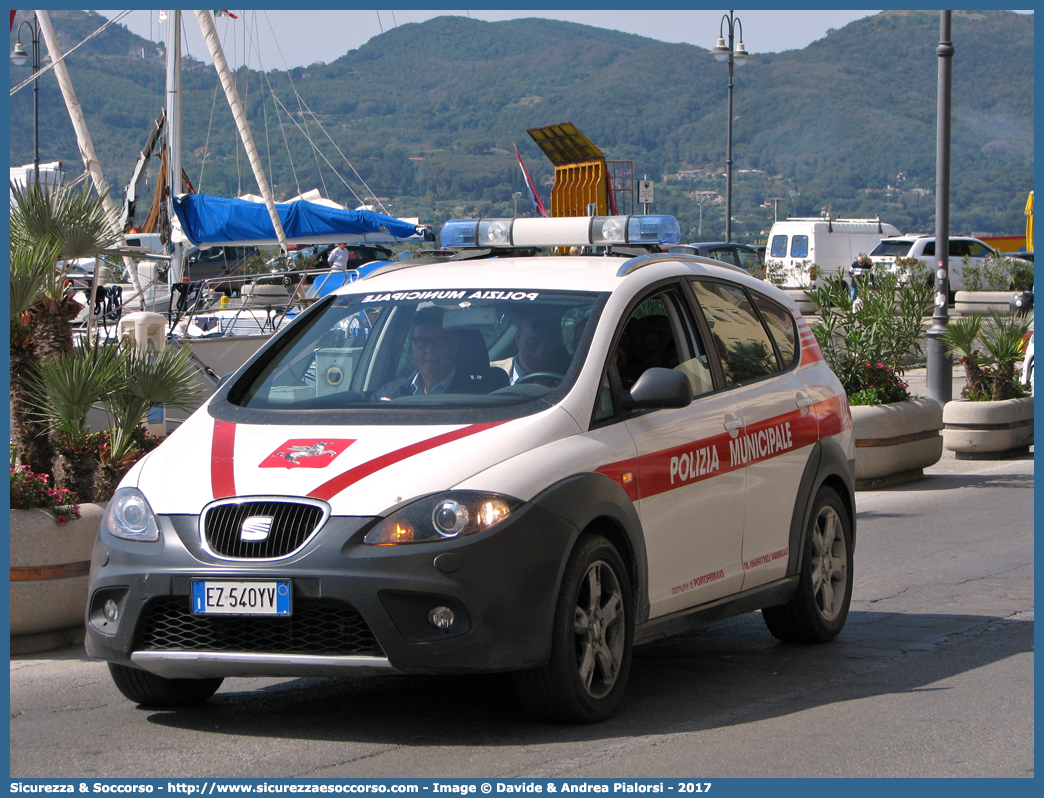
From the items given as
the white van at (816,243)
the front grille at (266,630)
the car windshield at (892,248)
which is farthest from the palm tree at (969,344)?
the white van at (816,243)

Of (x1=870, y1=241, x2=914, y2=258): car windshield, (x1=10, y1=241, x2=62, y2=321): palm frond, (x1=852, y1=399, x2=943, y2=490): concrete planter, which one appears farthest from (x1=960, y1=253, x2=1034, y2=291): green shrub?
(x1=10, y1=241, x2=62, y2=321): palm frond

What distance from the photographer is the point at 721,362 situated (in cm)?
668

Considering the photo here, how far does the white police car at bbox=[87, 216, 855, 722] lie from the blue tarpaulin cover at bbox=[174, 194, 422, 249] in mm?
16523

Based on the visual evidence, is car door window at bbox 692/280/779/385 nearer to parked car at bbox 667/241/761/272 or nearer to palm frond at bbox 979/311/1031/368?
palm frond at bbox 979/311/1031/368

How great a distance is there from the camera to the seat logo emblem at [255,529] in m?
5.03

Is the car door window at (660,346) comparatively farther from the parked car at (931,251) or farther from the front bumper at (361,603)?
the parked car at (931,251)

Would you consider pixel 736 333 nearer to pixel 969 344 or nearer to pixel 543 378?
pixel 543 378

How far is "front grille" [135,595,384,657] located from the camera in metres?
5.02

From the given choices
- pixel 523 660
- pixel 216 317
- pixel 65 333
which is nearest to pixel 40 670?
pixel 65 333

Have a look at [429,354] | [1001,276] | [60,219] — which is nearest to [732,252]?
[1001,276]

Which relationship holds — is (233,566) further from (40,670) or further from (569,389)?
(40,670)

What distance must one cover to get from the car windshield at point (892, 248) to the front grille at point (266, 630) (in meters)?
38.3
